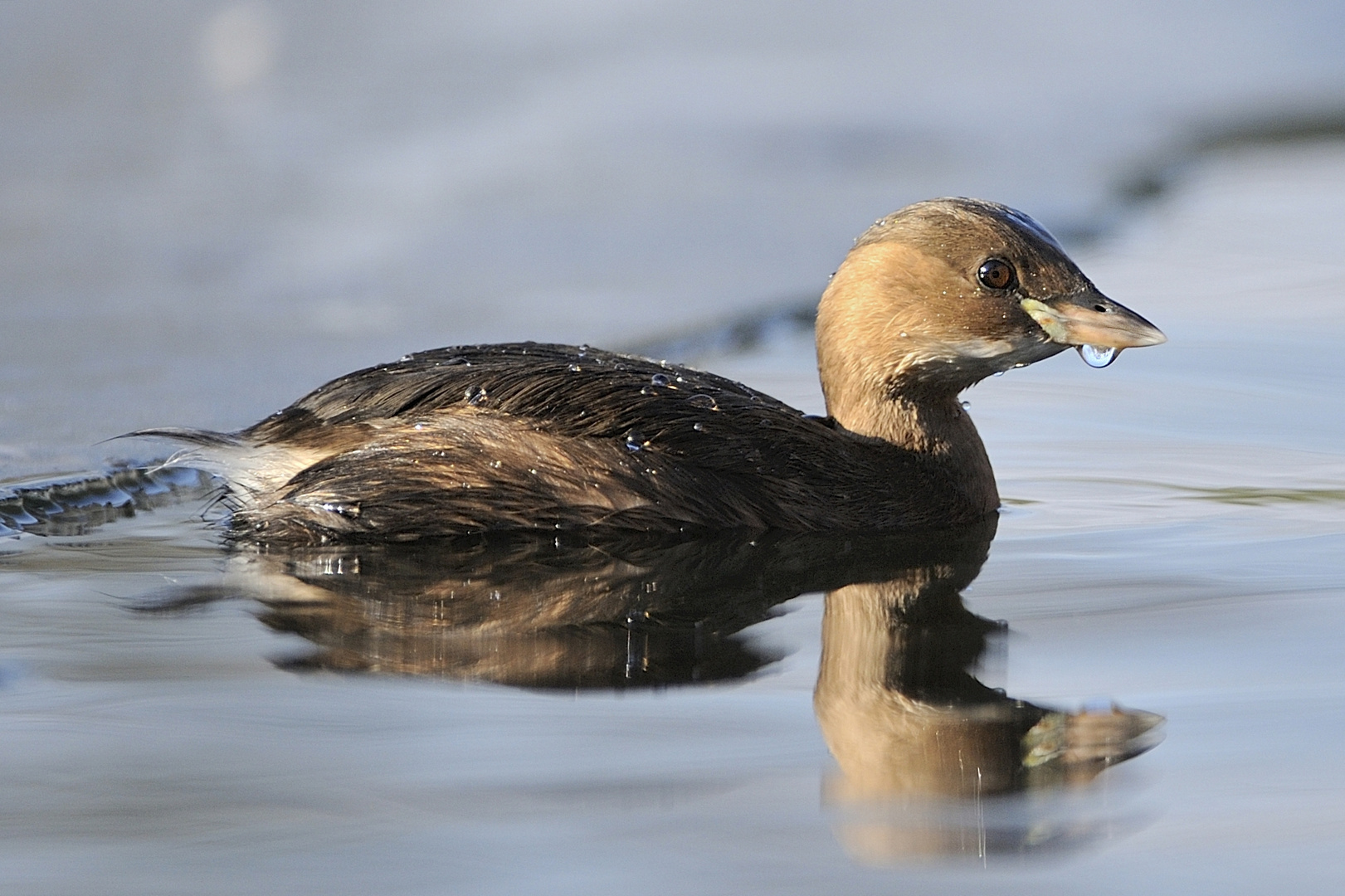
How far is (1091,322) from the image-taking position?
212 inches

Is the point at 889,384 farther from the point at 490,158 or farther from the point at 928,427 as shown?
the point at 490,158

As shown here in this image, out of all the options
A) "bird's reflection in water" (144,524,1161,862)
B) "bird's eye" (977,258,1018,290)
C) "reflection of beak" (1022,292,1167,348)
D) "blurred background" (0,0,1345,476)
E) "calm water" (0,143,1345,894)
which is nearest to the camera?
"calm water" (0,143,1345,894)

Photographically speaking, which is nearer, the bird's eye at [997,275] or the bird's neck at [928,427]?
the bird's eye at [997,275]

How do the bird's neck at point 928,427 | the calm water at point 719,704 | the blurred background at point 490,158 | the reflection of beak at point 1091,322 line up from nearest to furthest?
the calm water at point 719,704 → the reflection of beak at point 1091,322 → the bird's neck at point 928,427 → the blurred background at point 490,158

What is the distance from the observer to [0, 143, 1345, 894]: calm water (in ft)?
9.94

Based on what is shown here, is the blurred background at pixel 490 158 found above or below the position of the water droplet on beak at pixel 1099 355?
above

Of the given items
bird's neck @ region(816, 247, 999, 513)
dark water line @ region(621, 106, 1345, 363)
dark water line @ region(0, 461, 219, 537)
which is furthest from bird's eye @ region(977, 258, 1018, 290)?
dark water line @ region(0, 461, 219, 537)

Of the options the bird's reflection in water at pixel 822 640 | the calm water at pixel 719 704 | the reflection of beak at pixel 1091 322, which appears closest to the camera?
the calm water at pixel 719 704

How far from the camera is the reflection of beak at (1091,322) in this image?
5.34 m

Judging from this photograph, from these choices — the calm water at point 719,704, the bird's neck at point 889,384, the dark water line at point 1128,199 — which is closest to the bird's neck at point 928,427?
the bird's neck at point 889,384

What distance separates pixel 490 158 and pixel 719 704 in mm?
6816

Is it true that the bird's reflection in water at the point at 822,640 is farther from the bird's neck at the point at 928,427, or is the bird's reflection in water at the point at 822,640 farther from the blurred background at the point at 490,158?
the blurred background at the point at 490,158

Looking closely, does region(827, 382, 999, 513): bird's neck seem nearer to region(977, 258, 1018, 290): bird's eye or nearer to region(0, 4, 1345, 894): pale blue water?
region(0, 4, 1345, 894): pale blue water

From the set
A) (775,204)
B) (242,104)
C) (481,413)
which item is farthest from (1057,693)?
(242,104)
